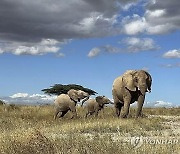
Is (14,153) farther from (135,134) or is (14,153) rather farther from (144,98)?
(144,98)

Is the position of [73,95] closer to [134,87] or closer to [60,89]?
[134,87]

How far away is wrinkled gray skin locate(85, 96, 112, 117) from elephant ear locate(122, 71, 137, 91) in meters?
8.12

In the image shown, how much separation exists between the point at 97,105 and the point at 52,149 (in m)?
22.9

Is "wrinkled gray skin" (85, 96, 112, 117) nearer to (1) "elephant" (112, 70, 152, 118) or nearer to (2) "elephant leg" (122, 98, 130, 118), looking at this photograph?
(1) "elephant" (112, 70, 152, 118)

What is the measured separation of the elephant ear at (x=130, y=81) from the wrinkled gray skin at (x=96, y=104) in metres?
8.12

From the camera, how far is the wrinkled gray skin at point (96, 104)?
30703mm

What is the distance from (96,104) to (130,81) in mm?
9154

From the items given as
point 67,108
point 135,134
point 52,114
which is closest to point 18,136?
point 135,134

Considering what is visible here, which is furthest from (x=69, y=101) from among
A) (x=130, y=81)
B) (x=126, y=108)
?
(x=130, y=81)

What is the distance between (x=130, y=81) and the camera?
22.3 meters

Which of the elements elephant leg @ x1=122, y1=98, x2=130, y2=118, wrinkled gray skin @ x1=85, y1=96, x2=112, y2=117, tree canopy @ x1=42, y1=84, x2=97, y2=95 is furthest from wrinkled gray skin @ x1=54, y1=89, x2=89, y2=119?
tree canopy @ x1=42, y1=84, x2=97, y2=95

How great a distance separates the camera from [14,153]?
8555 millimetres

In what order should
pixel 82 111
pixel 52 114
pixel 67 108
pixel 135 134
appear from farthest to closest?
1. pixel 82 111
2. pixel 52 114
3. pixel 67 108
4. pixel 135 134

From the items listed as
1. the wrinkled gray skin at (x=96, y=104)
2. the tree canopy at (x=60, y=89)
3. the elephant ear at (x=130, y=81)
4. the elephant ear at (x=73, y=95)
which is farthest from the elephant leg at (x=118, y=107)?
the tree canopy at (x=60, y=89)
